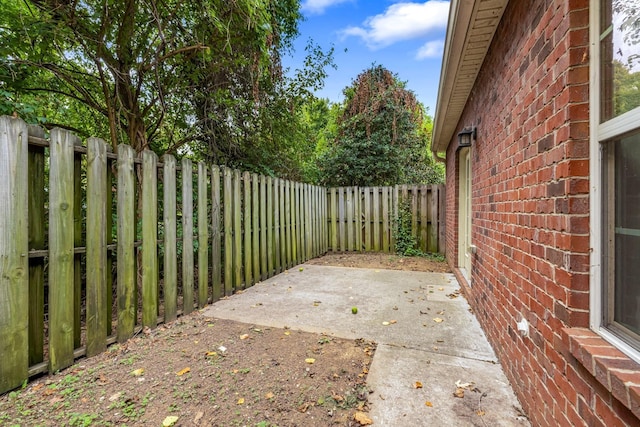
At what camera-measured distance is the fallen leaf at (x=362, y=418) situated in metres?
1.66

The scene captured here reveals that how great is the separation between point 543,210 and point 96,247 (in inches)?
128

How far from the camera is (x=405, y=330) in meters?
2.91

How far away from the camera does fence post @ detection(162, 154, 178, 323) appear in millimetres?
3135

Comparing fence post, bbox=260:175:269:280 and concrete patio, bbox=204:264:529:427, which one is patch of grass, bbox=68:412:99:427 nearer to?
concrete patio, bbox=204:264:529:427

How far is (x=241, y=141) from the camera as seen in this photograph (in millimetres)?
6012

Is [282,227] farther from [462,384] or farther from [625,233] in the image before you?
[625,233]

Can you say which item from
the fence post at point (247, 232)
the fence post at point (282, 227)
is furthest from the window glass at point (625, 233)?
the fence post at point (282, 227)

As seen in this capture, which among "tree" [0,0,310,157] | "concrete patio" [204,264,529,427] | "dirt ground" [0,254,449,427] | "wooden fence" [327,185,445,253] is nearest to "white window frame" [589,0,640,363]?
"concrete patio" [204,264,529,427]

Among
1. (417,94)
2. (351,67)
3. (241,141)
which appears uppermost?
(351,67)

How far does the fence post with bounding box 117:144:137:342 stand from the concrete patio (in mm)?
900

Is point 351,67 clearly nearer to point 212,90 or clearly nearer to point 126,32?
point 212,90

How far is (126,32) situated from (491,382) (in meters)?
5.34

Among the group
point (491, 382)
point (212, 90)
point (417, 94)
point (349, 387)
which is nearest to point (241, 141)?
point (212, 90)

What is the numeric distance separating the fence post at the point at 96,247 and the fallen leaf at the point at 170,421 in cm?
124
